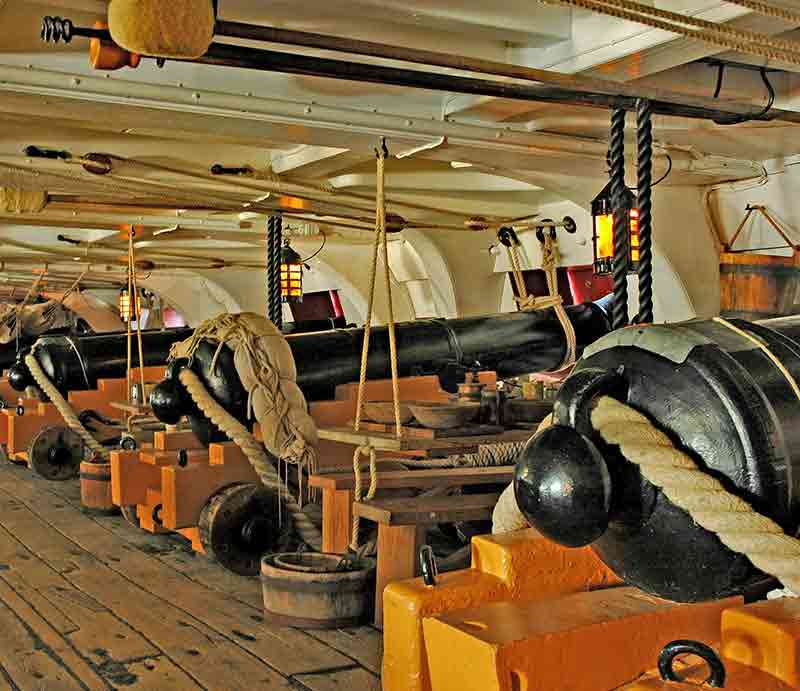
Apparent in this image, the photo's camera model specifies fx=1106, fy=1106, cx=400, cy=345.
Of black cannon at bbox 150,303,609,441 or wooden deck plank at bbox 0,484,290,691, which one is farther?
black cannon at bbox 150,303,609,441

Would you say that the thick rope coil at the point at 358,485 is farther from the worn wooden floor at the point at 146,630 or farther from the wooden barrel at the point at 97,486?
the wooden barrel at the point at 97,486

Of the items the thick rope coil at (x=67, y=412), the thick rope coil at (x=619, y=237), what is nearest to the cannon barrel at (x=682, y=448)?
the thick rope coil at (x=619, y=237)

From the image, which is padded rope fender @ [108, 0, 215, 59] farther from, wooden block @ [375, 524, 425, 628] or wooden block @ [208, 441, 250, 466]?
wooden block @ [208, 441, 250, 466]

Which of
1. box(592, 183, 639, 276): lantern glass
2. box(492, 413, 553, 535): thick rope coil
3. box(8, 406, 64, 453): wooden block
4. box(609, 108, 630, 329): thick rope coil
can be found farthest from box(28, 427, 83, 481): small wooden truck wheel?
box(492, 413, 553, 535): thick rope coil

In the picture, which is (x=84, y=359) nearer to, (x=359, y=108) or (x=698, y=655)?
(x=359, y=108)

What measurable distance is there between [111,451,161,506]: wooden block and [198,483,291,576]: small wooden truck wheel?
542 mm

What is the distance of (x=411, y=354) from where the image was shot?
5648mm

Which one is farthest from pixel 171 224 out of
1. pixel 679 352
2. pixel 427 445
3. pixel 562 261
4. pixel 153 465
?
pixel 679 352

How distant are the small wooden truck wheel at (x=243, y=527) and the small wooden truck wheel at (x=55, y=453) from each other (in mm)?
3112

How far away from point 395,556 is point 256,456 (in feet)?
3.78

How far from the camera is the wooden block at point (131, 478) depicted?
5.06 m

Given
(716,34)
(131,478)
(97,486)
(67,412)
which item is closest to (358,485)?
(131,478)

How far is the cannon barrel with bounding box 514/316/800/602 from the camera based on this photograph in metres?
1.69

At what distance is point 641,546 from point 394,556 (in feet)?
6.21
